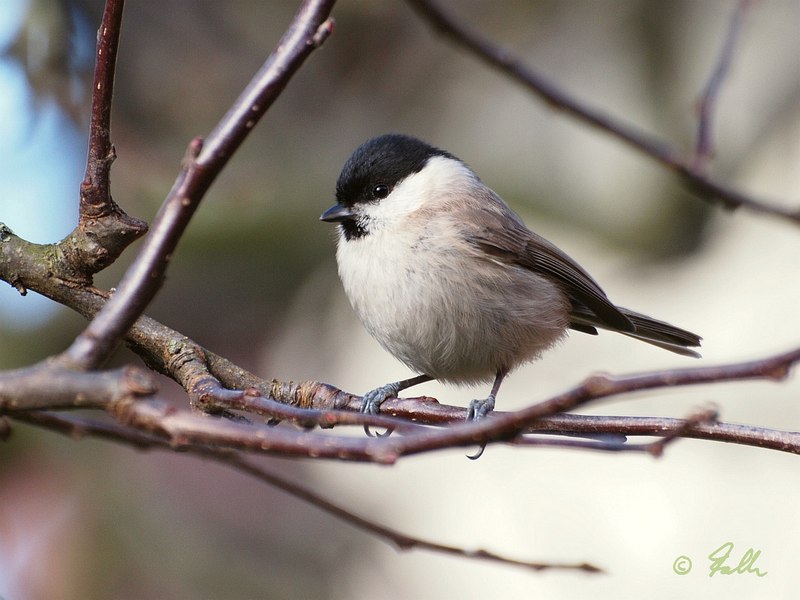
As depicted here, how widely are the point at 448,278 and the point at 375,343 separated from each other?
2.77 m

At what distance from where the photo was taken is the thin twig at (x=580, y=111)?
1.10m

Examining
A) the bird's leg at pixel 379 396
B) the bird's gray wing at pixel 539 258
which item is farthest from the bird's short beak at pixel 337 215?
the bird's leg at pixel 379 396

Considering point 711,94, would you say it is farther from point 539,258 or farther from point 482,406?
point 539,258

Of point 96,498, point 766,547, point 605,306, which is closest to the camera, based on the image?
point 605,306

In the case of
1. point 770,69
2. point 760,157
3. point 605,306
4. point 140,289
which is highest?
point 770,69

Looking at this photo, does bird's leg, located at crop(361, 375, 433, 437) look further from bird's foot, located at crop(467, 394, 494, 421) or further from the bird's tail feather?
the bird's tail feather

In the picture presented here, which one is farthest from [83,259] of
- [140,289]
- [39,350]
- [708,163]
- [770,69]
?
[770,69]

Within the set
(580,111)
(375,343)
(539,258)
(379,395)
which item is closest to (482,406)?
(379,395)

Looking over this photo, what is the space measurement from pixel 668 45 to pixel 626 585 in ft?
11.1

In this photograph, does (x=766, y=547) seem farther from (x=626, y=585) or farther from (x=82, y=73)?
(x=82, y=73)

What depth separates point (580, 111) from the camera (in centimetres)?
115

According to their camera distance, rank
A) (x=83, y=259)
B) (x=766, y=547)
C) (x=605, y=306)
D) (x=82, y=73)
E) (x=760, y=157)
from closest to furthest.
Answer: (x=83, y=259)
(x=605, y=306)
(x=766, y=547)
(x=82, y=73)
(x=760, y=157)

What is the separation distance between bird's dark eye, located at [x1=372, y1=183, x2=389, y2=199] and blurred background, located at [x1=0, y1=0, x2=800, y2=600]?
1770 millimetres

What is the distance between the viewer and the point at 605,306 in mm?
3025
